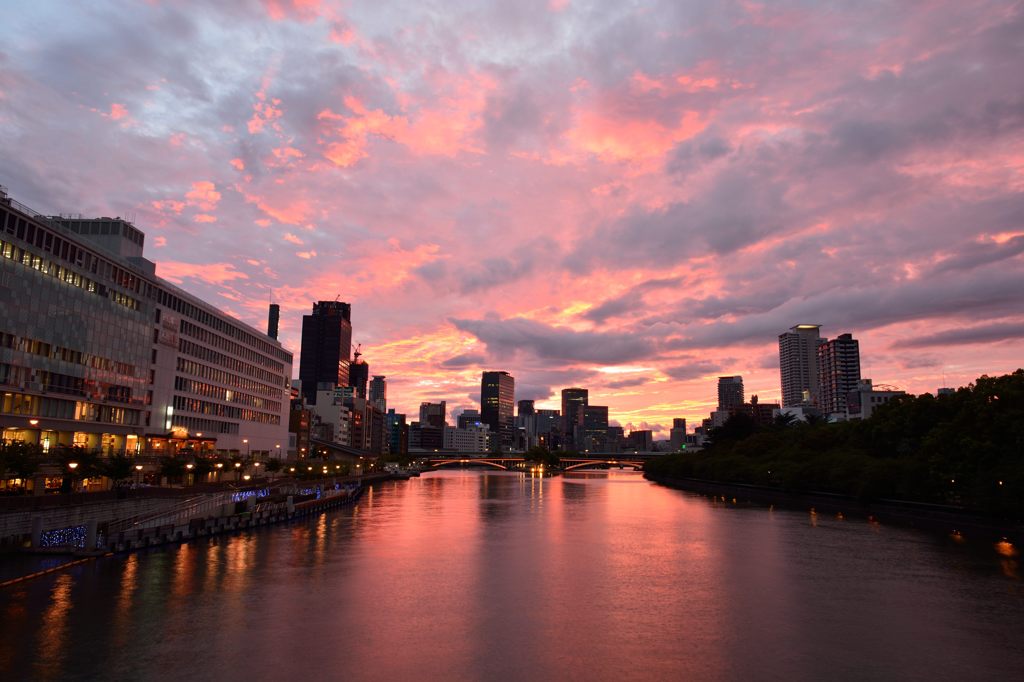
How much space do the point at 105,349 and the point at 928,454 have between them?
112929mm

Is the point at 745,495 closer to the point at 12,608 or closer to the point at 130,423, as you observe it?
the point at 130,423

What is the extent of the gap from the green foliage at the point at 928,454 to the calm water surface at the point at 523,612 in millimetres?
11951

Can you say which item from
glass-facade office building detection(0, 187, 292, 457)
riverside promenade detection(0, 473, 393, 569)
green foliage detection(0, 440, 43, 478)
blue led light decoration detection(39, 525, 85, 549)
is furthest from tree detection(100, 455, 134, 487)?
blue led light decoration detection(39, 525, 85, 549)

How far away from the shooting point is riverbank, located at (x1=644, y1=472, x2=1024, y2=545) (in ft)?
221

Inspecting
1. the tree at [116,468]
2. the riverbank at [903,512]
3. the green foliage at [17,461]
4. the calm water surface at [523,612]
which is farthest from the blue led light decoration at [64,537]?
the riverbank at [903,512]

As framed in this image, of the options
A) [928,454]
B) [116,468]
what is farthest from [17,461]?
[928,454]

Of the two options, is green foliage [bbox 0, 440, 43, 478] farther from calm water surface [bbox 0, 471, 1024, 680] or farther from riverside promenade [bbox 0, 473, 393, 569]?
calm water surface [bbox 0, 471, 1024, 680]

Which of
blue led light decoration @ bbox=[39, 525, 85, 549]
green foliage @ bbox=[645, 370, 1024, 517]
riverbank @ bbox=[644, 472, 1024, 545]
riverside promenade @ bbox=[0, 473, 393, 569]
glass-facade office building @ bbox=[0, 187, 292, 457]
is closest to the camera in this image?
blue led light decoration @ bbox=[39, 525, 85, 549]

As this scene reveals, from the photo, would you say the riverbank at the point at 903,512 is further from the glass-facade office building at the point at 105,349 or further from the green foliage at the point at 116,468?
the glass-facade office building at the point at 105,349

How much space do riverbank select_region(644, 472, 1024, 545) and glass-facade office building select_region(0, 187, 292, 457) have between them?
100374 millimetres

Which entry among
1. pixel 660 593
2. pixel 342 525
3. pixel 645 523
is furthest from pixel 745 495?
pixel 660 593

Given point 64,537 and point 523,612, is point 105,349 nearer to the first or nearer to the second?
point 64,537

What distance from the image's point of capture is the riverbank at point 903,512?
67250 mm

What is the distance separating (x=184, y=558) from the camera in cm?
5256
